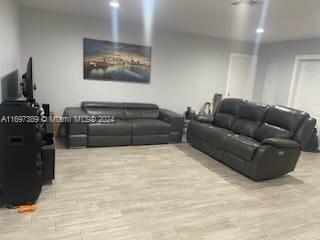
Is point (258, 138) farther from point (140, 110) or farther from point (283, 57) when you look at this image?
point (283, 57)

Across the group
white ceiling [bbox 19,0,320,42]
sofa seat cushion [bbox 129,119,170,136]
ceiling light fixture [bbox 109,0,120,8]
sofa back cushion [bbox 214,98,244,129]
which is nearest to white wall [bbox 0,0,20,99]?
white ceiling [bbox 19,0,320,42]

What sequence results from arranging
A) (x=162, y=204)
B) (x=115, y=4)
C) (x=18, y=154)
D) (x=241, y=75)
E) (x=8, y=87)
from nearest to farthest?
(x=18, y=154)
(x=162, y=204)
(x=8, y=87)
(x=115, y=4)
(x=241, y=75)

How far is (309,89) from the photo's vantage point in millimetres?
5480

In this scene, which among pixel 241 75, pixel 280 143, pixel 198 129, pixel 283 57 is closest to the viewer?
pixel 280 143

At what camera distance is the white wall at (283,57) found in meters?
5.39

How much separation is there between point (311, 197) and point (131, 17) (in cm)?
411

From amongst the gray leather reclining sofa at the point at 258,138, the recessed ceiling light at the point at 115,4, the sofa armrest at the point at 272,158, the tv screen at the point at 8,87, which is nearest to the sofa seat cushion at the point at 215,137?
the gray leather reclining sofa at the point at 258,138

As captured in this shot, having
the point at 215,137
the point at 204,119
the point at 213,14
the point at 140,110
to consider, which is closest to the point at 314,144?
the point at 204,119

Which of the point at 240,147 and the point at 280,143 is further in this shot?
the point at 240,147

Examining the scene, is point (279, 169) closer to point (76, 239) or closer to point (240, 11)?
point (240, 11)

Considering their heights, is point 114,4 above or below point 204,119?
above

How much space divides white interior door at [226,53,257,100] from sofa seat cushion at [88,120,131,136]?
11.1 ft

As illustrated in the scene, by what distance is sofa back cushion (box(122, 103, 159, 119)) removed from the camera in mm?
5055

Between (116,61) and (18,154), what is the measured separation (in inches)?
130
